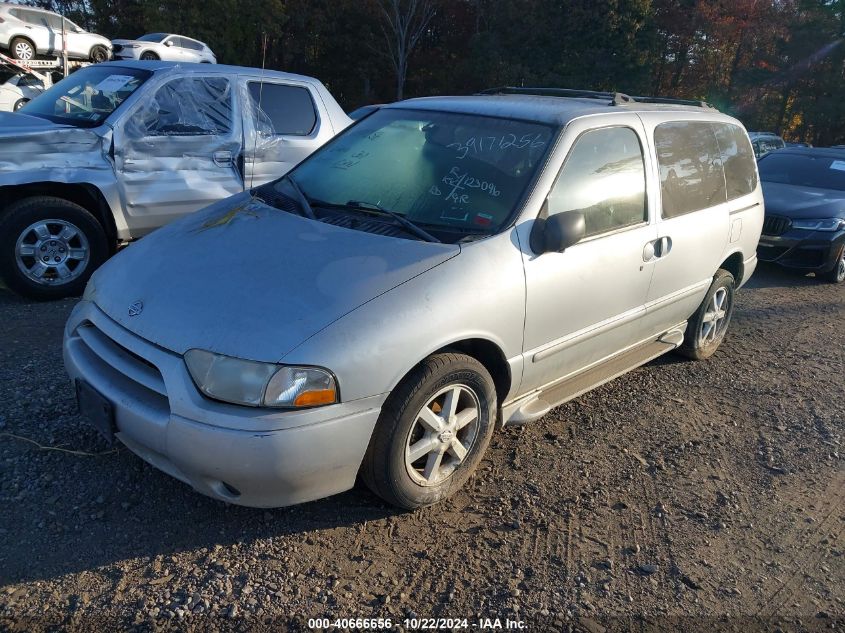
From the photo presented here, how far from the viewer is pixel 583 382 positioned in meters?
3.84

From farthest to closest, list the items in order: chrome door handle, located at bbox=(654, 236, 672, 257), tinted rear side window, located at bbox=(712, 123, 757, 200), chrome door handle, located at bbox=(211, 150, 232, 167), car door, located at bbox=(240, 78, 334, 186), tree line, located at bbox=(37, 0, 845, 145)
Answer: tree line, located at bbox=(37, 0, 845, 145) < car door, located at bbox=(240, 78, 334, 186) < chrome door handle, located at bbox=(211, 150, 232, 167) < tinted rear side window, located at bbox=(712, 123, 757, 200) < chrome door handle, located at bbox=(654, 236, 672, 257)

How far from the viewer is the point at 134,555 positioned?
2676mm

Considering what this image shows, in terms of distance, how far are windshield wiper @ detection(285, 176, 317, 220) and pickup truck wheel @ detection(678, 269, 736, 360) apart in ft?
9.59

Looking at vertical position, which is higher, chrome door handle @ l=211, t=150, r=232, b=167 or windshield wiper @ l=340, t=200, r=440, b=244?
windshield wiper @ l=340, t=200, r=440, b=244

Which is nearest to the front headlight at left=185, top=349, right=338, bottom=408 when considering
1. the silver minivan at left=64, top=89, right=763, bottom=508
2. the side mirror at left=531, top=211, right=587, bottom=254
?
the silver minivan at left=64, top=89, right=763, bottom=508

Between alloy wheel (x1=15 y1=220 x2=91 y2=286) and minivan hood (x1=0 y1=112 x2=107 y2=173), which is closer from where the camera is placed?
minivan hood (x1=0 y1=112 x2=107 y2=173)

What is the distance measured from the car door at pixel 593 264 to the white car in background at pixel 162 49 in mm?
21429

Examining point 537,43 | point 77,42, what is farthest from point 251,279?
point 537,43

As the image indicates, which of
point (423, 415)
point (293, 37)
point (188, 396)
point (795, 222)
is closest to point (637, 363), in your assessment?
point (423, 415)

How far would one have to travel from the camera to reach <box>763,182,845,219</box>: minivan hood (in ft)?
26.6

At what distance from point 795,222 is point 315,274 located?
7.21 meters

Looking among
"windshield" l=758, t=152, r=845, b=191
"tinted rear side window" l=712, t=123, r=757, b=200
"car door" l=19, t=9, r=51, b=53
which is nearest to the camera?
"tinted rear side window" l=712, t=123, r=757, b=200

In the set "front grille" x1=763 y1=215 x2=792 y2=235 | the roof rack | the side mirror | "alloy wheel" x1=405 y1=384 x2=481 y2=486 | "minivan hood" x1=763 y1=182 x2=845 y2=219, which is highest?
the roof rack

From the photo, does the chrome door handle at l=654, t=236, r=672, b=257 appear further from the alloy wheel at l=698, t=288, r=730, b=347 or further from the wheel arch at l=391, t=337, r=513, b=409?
the wheel arch at l=391, t=337, r=513, b=409
